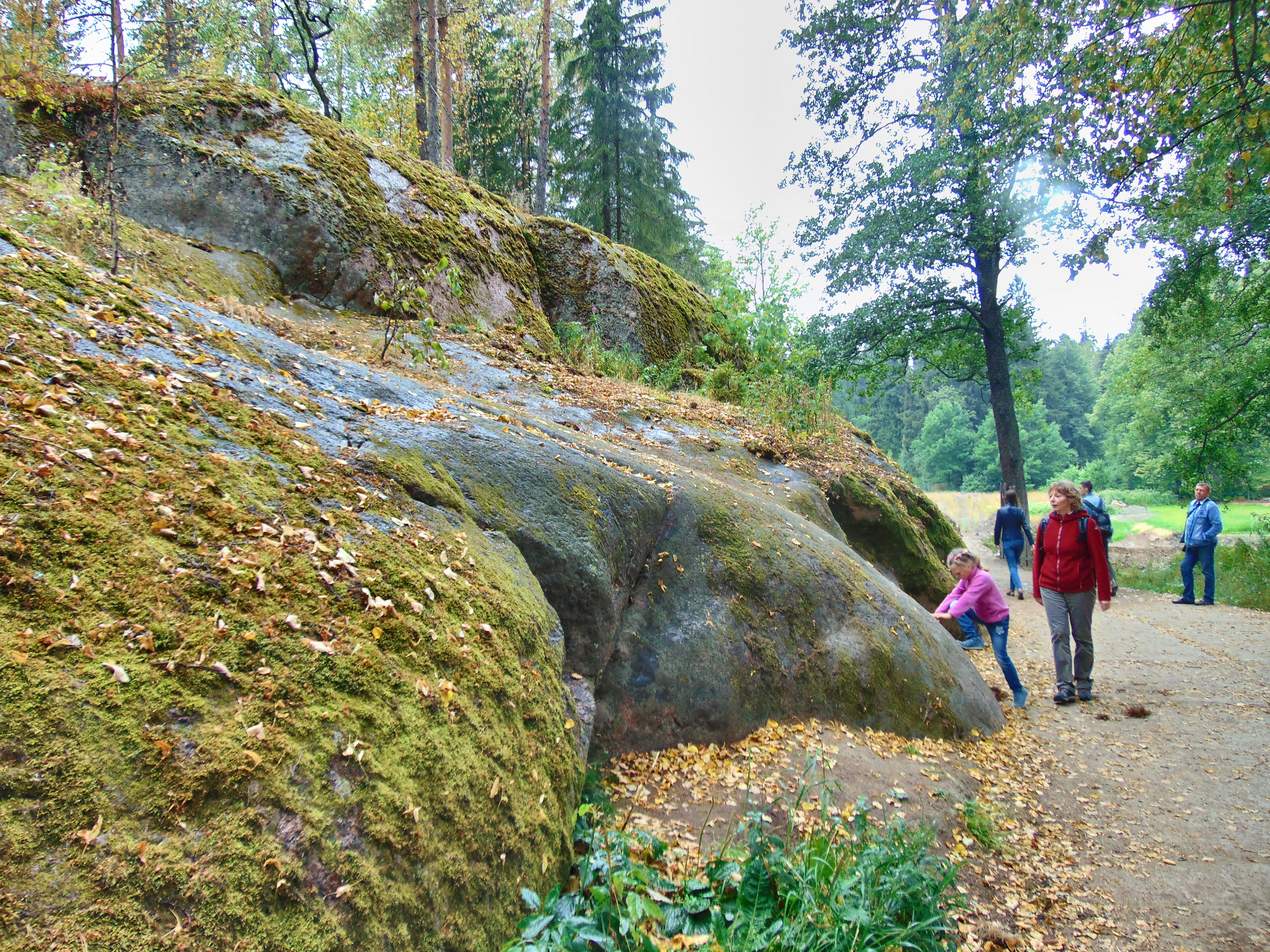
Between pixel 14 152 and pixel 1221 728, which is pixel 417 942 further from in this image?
pixel 14 152

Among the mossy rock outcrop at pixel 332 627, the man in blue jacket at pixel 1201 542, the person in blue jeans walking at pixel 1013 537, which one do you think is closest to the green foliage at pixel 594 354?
the mossy rock outcrop at pixel 332 627

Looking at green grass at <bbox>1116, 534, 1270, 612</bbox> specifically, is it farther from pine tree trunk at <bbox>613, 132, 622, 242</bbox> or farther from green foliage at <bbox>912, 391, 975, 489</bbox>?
green foliage at <bbox>912, 391, 975, 489</bbox>

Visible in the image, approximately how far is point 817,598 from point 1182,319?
16.1 meters

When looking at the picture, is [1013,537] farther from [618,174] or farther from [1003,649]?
[618,174]

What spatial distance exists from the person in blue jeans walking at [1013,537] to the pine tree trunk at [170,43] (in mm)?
16636

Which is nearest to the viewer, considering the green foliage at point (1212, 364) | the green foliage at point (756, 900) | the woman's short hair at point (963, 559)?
the green foliage at point (756, 900)

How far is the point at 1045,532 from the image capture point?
6402 mm

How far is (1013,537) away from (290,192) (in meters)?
12.7

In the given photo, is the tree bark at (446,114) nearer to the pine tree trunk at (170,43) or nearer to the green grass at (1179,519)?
the pine tree trunk at (170,43)

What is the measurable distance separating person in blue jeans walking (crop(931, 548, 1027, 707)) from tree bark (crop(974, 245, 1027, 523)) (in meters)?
9.51

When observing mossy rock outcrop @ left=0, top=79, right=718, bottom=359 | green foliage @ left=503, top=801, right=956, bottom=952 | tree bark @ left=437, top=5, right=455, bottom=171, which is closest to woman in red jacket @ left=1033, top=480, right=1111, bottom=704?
green foliage @ left=503, top=801, right=956, bottom=952

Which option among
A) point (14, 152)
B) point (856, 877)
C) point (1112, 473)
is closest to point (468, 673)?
point (856, 877)

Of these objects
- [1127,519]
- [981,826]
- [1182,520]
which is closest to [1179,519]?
[1182,520]

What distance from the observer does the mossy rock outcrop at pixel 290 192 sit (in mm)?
6691
